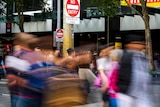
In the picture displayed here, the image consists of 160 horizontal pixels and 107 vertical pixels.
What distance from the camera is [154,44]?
106ft

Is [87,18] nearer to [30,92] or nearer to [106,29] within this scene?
[106,29]

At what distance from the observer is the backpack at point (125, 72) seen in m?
5.12

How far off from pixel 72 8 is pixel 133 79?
34.1 ft

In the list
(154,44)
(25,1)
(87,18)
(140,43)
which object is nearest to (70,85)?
(140,43)

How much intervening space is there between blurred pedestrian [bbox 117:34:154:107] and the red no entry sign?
1009 cm

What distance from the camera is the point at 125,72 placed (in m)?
5.16

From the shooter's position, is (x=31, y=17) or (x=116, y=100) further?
(x=31, y=17)

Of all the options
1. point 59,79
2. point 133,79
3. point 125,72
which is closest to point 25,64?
point 59,79

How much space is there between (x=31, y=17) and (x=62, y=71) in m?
30.8

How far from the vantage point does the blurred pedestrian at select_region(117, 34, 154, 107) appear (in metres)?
5.11

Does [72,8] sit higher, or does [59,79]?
[72,8]

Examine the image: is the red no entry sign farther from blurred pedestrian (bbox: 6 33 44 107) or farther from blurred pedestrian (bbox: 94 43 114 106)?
blurred pedestrian (bbox: 6 33 44 107)

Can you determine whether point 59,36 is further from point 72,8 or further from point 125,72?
point 125,72

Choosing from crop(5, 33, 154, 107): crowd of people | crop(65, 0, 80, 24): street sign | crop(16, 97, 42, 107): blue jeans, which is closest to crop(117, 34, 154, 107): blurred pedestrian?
crop(5, 33, 154, 107): crowd of people
